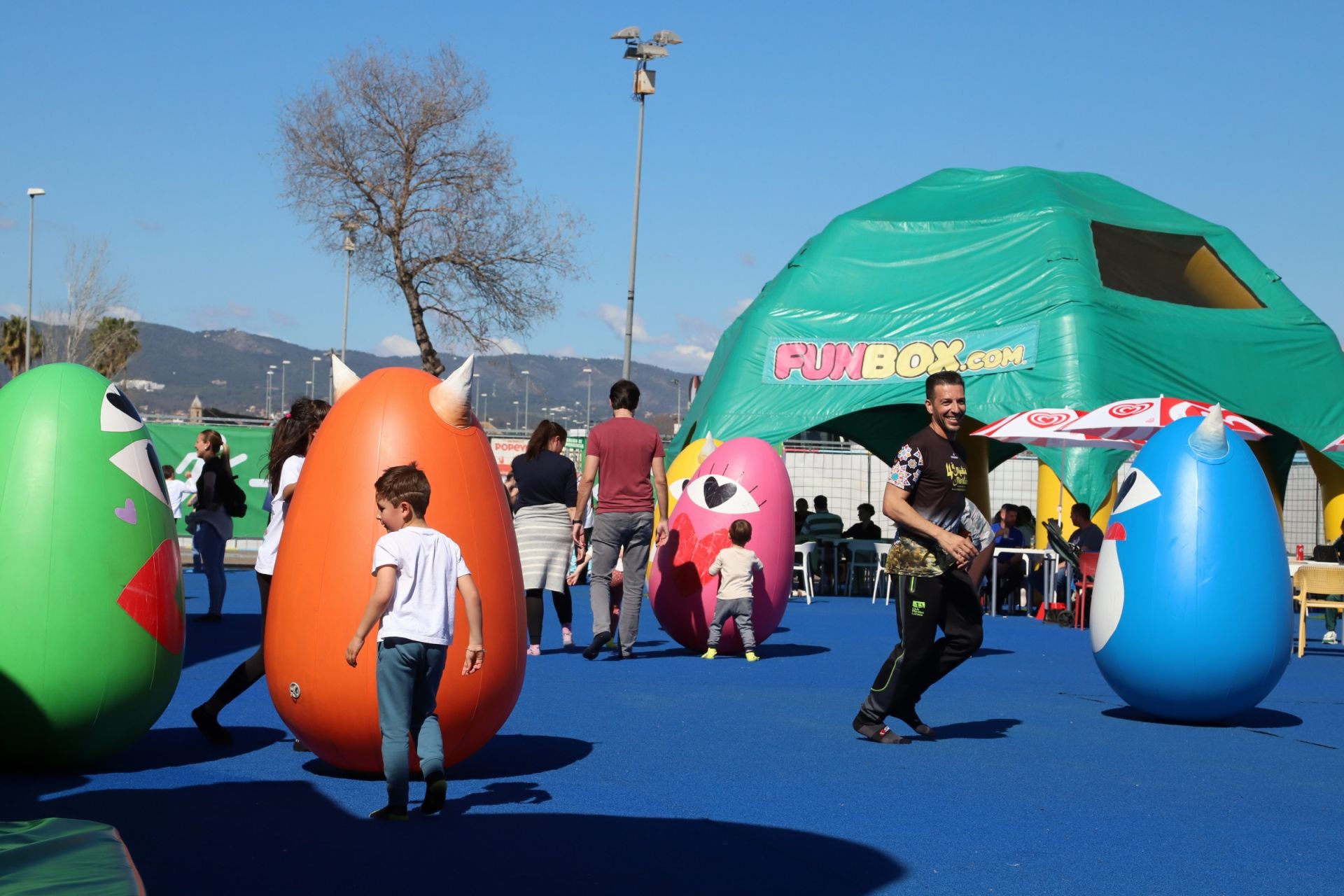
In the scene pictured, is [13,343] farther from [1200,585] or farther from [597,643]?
[1200,585]

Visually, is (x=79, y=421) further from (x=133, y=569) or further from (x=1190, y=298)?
(x=1190, y=298)

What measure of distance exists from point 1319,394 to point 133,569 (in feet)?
62.7

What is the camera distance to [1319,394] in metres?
21.3

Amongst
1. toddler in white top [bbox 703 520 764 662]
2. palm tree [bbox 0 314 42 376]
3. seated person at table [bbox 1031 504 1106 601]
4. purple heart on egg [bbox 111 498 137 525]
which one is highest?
palm tree [bbox 0 314 42 376]

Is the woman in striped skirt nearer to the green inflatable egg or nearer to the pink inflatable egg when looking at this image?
the pink inflatable egg

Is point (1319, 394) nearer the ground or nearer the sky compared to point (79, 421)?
nearer the sky

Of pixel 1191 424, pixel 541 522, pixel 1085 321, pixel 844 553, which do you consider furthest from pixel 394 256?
pixel 1191 424

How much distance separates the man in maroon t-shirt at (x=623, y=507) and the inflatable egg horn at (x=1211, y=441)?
3.90m

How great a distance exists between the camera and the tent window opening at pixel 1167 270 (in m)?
21.8

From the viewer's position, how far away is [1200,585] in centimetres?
836

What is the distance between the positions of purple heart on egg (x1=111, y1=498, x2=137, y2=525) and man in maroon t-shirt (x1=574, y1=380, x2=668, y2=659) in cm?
477

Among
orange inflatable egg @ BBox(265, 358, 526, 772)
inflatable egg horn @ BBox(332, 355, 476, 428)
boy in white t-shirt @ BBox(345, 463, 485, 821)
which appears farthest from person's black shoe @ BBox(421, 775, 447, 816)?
inflatable egg horn @ BBox(332, 355, 476, 428)

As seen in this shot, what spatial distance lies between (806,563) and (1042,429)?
367cm

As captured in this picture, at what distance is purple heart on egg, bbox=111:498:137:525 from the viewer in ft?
20.7
